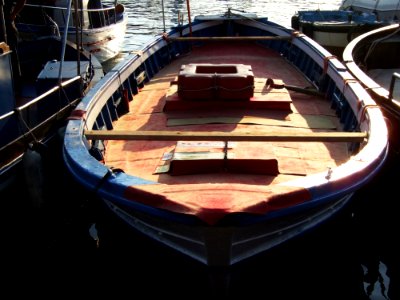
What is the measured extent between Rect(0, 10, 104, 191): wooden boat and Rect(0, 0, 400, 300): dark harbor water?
1.09ft

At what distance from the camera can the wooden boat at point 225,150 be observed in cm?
455

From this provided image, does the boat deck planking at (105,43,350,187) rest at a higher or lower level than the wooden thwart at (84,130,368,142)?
lower

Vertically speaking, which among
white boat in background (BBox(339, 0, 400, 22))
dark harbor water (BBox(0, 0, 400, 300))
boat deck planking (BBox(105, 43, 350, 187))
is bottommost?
dark harbor water (BBox(0, 0, 400, 300))

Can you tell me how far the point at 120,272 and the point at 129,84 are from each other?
4.40m

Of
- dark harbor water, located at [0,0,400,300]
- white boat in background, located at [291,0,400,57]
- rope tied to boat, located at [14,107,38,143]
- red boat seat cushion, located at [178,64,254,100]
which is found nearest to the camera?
dark harbor water, located at [0,0,400,300]

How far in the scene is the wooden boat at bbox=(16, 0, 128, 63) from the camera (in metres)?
17.5

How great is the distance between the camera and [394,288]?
6.68 meters

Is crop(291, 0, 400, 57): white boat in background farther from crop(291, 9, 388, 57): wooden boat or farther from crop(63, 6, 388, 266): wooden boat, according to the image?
crop(63, 6, 388, 266): wooden boat

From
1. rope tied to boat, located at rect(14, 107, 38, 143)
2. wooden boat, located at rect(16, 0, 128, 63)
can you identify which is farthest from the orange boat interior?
wooden boat, located at rect(16, 0, 128, 63)

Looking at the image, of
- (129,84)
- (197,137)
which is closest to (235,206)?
(197,137)

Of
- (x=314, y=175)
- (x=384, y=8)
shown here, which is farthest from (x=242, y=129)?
(x=384, y=8)

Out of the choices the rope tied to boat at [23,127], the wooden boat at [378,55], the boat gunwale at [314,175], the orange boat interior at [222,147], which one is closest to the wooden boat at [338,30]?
the wooden boat at [378,55]

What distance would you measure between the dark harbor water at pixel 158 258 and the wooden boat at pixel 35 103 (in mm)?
332

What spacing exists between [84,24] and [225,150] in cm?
1635
